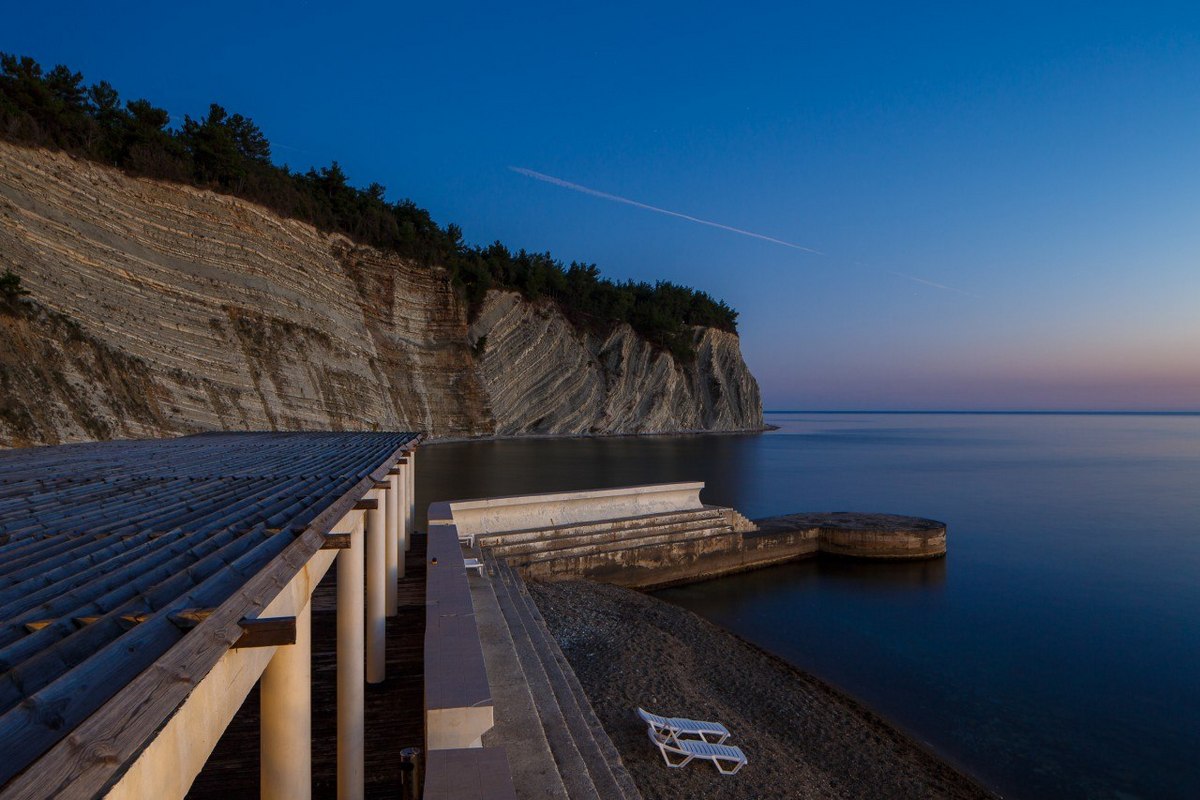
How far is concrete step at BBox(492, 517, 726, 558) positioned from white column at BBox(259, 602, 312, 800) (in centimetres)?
860

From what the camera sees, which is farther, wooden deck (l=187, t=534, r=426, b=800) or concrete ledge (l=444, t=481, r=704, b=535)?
concrete ledge (l=444, t=481, r=704, b=535)

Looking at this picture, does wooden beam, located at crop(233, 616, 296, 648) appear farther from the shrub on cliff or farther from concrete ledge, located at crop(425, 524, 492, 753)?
the shrub on cliff

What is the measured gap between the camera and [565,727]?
4.84 metres

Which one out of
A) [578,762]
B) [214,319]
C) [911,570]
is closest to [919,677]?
[911,570]

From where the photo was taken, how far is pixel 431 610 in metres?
4.27

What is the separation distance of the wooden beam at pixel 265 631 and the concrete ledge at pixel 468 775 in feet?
3.84

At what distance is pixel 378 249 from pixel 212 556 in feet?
128

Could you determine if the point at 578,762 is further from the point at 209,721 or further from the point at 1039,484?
the point at 1039,484

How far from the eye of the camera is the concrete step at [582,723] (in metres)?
4.40

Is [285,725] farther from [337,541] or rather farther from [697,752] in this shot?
[697,752]

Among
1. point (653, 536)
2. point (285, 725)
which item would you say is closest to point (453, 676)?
point (285, 725)

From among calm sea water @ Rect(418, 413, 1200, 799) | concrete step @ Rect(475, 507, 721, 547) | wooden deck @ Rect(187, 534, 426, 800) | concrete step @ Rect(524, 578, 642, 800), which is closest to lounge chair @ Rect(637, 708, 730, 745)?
concrete step @ Rect(524, 578, 642, 800)

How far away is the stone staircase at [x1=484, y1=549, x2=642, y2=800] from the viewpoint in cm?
416

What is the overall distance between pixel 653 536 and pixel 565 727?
9489 mm
